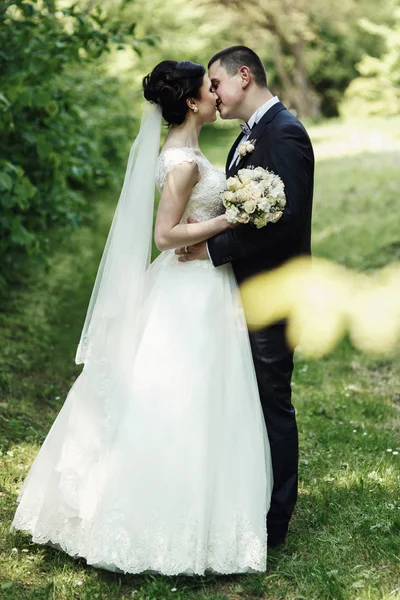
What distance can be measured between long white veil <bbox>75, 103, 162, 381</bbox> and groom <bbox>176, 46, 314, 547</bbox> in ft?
0.92

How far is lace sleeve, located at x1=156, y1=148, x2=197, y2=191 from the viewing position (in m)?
3.70

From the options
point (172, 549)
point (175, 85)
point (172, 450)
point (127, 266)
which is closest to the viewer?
point (172, 549)

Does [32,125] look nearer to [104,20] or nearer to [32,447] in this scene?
[104,20]

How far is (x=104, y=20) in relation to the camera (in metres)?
6.17

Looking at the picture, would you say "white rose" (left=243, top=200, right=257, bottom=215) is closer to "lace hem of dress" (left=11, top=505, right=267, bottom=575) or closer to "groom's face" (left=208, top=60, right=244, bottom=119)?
"groom's face" (left=208, top=60, right=244, bottom=119)

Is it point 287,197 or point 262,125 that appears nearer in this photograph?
point 287,197

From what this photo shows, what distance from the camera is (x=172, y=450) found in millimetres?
3568

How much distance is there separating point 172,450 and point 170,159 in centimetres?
142

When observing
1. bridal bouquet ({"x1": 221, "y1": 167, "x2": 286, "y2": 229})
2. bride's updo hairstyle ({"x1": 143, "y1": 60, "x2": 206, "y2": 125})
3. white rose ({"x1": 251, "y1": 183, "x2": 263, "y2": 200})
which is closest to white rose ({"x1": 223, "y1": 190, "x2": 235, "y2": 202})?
bridal bouquet ({"x1": 221, "y1": 167, "x2": 286, "y2": 229})

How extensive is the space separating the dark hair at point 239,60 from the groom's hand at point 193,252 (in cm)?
79

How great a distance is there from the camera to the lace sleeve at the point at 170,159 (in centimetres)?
370

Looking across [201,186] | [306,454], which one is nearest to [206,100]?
[201,186]

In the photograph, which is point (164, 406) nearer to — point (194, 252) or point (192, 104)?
point (194, 252)

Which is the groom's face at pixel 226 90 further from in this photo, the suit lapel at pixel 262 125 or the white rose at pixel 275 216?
the white rose at pixel 275 216
